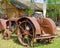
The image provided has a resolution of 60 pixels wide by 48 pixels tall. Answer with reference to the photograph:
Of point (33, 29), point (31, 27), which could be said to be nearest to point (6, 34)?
point (31, 27)

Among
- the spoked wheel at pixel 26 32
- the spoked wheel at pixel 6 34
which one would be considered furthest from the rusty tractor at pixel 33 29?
the spoked wheel at pixel 6 34

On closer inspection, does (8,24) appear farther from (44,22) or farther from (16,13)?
(16,13)

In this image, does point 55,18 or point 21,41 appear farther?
point 55,18

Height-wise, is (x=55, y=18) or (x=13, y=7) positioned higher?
(x=13, y=7)

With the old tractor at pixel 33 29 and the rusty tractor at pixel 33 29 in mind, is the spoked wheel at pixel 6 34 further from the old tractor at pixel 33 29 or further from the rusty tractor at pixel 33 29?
the old tractor at pixel 33 29

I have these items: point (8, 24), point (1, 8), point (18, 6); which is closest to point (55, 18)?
point (18, 6)

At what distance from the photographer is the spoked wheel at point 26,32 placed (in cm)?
994

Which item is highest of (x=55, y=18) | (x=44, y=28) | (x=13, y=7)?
(x=44, y=28)

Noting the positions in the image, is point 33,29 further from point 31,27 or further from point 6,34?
point 6,34

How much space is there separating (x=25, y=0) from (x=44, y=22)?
28224 mm

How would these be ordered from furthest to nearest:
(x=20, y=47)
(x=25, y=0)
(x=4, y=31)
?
(x=25, y=0)
(x=4, y=31)
(x=20, y=47)

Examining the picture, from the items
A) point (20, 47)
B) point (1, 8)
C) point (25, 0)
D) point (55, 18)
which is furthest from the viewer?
point (25, 0)

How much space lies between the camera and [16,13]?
33.2 metres

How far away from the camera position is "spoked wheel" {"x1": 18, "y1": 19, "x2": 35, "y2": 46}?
9938mm
